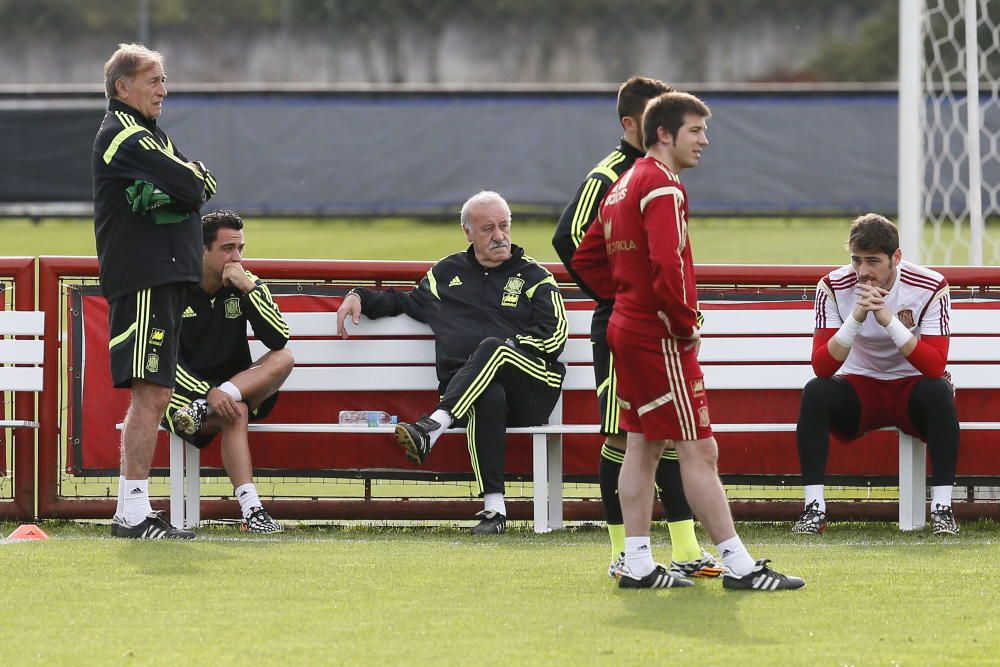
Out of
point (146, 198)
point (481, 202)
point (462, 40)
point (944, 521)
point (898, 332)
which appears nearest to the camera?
point (146, 198)

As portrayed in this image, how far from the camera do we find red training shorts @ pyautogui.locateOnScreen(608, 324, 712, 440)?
4988mm

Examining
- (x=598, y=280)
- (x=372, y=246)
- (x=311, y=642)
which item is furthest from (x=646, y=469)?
(x=372, y=246)

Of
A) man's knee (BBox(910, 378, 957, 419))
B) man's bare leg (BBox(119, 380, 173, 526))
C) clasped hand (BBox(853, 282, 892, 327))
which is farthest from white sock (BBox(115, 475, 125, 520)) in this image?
man's knee (BBox(910, 378, 957, 419))

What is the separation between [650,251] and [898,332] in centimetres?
198

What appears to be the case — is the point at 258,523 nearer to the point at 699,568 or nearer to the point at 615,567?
the point at 615,567

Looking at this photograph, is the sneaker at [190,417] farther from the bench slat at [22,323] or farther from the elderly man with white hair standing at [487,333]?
the bench slat at [22,323]

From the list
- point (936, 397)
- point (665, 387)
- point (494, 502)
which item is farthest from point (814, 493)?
point (665, 387)

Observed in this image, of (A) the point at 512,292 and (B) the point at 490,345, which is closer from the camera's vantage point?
(B) the point at 490,345

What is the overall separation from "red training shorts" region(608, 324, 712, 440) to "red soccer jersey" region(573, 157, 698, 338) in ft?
0.15

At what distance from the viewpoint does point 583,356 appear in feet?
23.4

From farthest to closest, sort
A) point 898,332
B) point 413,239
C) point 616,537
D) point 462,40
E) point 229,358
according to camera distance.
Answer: point 462,40 < point 413,239 < point 229,358 < point 898,332 < point 616,537

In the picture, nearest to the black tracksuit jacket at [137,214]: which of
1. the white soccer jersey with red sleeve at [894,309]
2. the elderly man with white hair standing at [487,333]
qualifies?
the elderly man with white hair standing at [487,333]

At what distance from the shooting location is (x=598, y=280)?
5410 mm

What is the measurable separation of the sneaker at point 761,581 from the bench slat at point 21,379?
343cm
